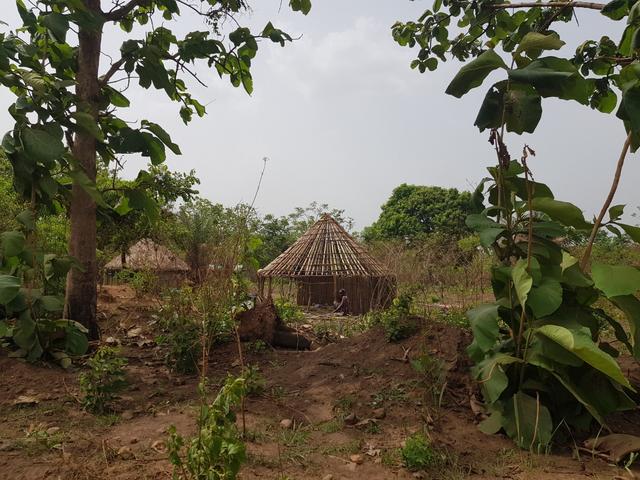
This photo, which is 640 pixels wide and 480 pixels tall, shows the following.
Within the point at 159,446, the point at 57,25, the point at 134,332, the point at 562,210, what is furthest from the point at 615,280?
the point at 134,332

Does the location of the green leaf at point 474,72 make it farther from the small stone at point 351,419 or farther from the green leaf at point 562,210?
the small stone at point 351,419

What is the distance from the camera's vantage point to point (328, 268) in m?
12.8

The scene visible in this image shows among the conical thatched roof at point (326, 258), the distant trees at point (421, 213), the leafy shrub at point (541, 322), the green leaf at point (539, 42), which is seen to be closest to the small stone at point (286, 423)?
the leafy shrub at point (541, 322)

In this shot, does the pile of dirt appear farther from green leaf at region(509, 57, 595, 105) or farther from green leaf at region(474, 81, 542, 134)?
green leaf at region(509, 57, 595, 105)

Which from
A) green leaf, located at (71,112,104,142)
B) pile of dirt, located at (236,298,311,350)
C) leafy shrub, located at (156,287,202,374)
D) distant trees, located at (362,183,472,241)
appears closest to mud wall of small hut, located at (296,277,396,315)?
pile of dirt, located at (236,298,311,350)

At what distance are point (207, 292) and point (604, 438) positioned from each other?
2736 mm

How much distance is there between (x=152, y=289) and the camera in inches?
214

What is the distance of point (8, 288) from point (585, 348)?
354cm

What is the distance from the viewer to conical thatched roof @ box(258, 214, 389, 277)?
495 inches

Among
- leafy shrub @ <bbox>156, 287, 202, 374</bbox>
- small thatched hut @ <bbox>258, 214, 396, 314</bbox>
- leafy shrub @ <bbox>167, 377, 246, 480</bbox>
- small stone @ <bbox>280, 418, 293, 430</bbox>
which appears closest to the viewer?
leafy shrub @ <bbox>167, 377, 246, 480</bbox>

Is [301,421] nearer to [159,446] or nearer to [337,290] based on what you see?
[159,446]

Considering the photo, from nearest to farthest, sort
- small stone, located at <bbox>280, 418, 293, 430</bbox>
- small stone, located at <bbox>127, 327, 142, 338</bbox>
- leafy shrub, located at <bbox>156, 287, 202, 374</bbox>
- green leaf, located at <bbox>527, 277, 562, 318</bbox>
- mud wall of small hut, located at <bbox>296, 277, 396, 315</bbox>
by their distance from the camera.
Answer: green leaf, located at <bbox>527, 277, 562, 318</bbox>
small stone, located at <bbox>280, 418, 293, 430</bbox>
leafy shrub, located at <bbox>156, 287, 202, 374</bbox>
small stone, located at <bbox>127, 327, 142, 338</bbox>
mud wall of small hut, located at <bbox>296, 277, 396, 315</bbox>

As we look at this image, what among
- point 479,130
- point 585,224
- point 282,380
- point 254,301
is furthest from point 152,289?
point 585,224

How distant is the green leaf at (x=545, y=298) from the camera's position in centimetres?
248
